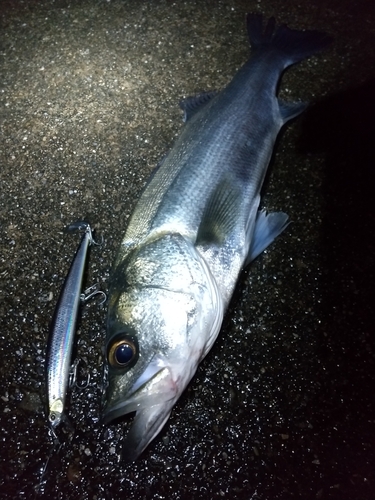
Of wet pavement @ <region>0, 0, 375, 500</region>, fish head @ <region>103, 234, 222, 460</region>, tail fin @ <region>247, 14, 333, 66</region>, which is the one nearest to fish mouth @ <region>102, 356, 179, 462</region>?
fish head @ <region>103, 234, 222, 460</region>

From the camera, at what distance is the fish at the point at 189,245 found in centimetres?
162

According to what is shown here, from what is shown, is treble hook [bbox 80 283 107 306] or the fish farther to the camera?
treble hook [bbox 80 283 107 306]

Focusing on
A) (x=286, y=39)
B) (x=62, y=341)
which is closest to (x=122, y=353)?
(x=62, y=341)

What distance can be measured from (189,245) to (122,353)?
590 mm

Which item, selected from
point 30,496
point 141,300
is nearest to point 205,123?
point 141,300

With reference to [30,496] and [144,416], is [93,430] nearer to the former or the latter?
[30,496]

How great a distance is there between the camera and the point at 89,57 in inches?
119

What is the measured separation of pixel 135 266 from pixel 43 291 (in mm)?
738

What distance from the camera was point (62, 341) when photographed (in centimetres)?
200

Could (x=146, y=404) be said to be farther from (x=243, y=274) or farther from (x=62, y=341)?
(x=243, y=274)

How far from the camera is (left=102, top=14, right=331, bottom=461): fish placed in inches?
63.6

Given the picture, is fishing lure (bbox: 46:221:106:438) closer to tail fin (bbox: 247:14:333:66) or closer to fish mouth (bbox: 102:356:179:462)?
fish mouth (bbox: 102:356:179:462)

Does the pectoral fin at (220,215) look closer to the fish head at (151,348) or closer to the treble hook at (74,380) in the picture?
the fish head at (151,348)

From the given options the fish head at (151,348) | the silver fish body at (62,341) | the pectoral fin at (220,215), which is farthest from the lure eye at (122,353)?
the pectoral fin at (220,215)
